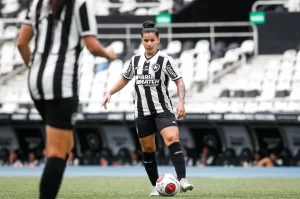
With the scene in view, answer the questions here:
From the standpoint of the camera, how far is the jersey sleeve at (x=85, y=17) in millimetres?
7930

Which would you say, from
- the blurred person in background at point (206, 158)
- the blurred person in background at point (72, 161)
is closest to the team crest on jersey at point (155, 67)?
the blurred person in background at point (206, 158)

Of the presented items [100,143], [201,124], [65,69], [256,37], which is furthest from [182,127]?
[65,69]

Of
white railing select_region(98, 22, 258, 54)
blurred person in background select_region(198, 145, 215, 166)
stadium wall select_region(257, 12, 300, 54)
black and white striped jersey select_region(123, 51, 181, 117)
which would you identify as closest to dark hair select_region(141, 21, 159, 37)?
black and white striped jersey select_region(123, 51, 181, 117)

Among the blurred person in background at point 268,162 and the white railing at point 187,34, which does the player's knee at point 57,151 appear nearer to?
the blurred person in background at point 268,162

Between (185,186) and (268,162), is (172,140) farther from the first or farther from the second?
(268,162)

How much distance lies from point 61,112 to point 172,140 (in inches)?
171

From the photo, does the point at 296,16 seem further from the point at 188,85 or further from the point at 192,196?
the point at 192,196

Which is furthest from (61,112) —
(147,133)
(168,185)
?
(147,133)

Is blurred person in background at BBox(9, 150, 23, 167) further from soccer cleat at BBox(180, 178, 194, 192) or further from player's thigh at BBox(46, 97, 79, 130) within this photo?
player's thigh at BBox(46, 97, 79, 130)

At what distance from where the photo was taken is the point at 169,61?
1242 cm

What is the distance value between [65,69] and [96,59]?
1976 centimetres

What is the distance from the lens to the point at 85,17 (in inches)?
313

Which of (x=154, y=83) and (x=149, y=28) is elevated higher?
(x=149, y=28)

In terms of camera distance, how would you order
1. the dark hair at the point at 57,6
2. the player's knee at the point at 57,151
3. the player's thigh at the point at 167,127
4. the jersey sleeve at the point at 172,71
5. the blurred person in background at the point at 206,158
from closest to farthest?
the dark hair at the point at 57,6 → the player's knee at the point at 57,151 → the player's thigh at the point at 167,127 → the jersey sleeve at the point at 172,71 → the blurred person in background at the point at 206,158
